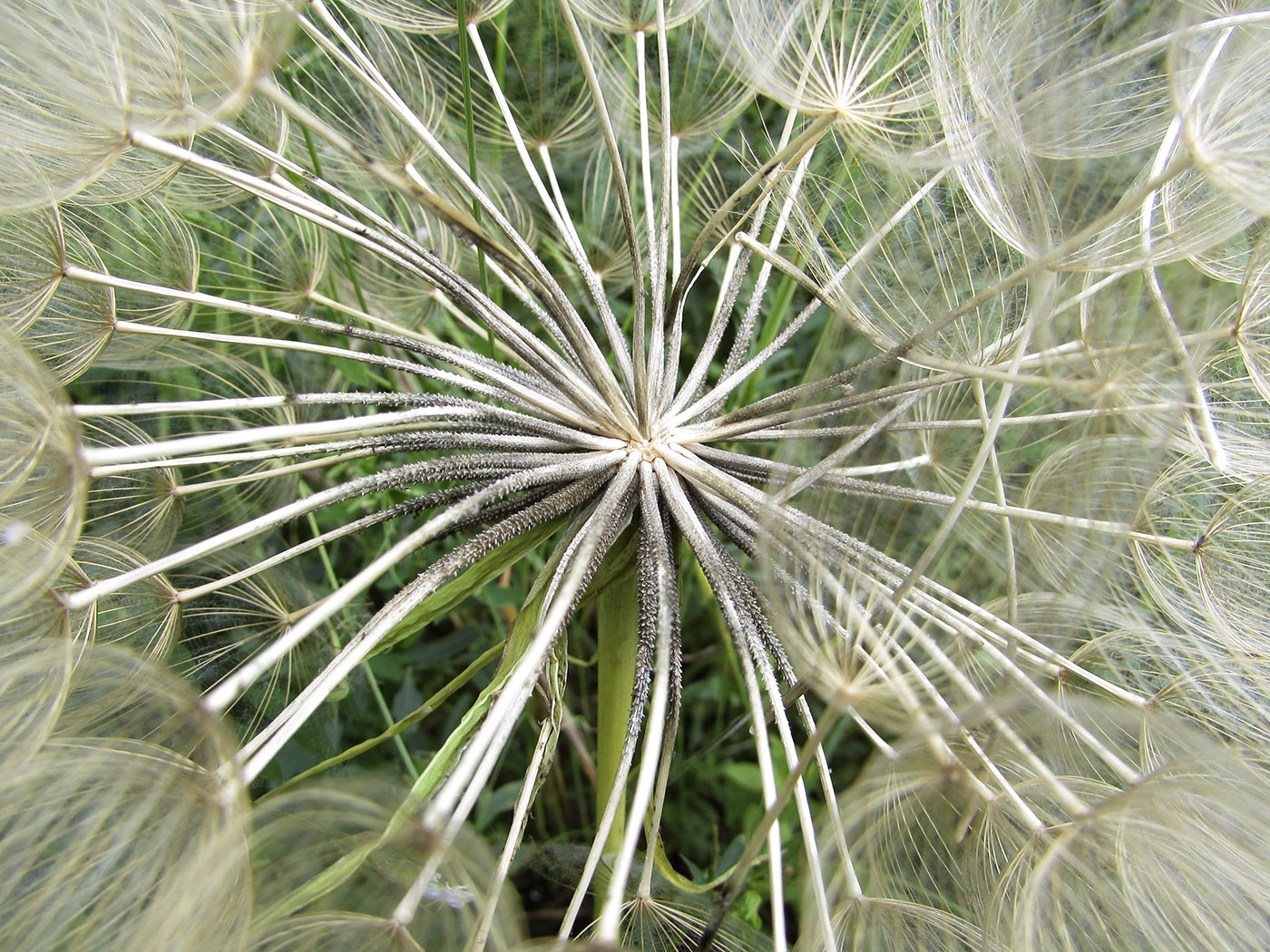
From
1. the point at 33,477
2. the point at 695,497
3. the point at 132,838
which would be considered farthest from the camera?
the point at 695,497

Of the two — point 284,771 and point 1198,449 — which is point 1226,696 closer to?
point 1198,449

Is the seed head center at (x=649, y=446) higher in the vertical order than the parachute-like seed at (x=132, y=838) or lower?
higher

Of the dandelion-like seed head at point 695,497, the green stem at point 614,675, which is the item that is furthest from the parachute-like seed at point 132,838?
the green stem at point 614,675

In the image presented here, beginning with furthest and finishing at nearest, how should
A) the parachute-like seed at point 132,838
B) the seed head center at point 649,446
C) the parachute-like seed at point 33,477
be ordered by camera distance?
the seed head center at point 649,446 → the parachute-like seed at point 33,477 → the parachute-like seed at point 132,838

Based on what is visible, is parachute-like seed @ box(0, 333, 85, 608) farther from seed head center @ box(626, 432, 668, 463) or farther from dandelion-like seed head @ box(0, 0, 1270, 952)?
seed head center @ box(626, 432, 668, 463)

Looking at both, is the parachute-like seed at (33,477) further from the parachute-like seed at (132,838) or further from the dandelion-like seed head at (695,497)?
the parachute-like seed at (132,838)

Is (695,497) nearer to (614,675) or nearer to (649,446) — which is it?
(649,446)

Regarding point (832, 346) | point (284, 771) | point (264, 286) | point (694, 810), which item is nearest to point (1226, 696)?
point (832, 346)

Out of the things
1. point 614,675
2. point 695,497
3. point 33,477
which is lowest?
point 614,675

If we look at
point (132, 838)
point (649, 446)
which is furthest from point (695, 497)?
point (132, 838)
